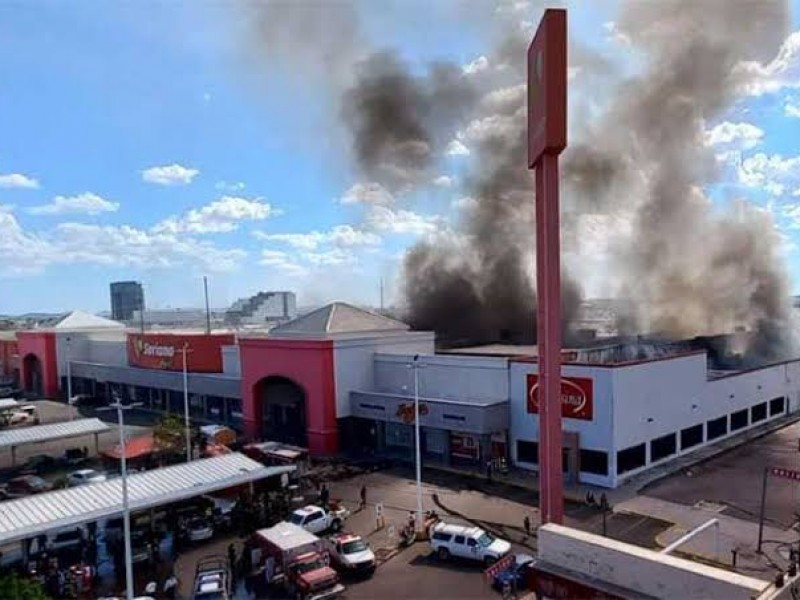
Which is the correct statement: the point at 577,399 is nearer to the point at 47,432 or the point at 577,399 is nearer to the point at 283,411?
the point at 283,411

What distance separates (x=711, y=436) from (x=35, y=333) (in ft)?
193

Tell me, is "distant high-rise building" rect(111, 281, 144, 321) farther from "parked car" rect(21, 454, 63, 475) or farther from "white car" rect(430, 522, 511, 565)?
"white car" rect(430, 522, 511, 565)

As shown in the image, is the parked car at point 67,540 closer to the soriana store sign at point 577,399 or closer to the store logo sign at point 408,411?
the store logo sign at point 408,411

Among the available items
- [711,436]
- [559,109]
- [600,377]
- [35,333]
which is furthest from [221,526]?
[35,333]

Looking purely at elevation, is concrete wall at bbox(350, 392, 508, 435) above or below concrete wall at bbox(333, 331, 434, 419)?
below

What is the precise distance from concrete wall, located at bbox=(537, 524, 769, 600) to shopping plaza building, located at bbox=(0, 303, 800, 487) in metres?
12.7

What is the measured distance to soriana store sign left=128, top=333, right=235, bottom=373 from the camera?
4700cm

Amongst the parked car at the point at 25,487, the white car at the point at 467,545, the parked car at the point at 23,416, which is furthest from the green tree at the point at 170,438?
the parked car at the point at 23,416

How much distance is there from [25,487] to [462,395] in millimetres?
20896

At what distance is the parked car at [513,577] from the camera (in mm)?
17344

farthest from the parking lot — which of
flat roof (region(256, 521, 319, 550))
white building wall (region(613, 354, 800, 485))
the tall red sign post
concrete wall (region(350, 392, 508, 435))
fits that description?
flat roof (region(256, 521, 319, 550))

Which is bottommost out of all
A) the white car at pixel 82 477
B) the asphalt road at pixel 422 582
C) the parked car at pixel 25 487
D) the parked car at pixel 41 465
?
the parked car at pixel 41 465

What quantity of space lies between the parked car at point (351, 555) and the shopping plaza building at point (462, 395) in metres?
7.52

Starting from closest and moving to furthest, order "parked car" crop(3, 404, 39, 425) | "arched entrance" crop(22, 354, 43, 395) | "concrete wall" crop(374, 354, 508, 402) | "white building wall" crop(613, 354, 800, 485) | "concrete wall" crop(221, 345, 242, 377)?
"white building wall" crop(613, 354, 800, 485), "concrete wall" crop(374, 354, 508, 402), "concrete wall" crop(221, 345, 242, 377), "parked car" crop(3, 404, 39, 425), "arched entrance" crop(22, 354, 43, 395)
